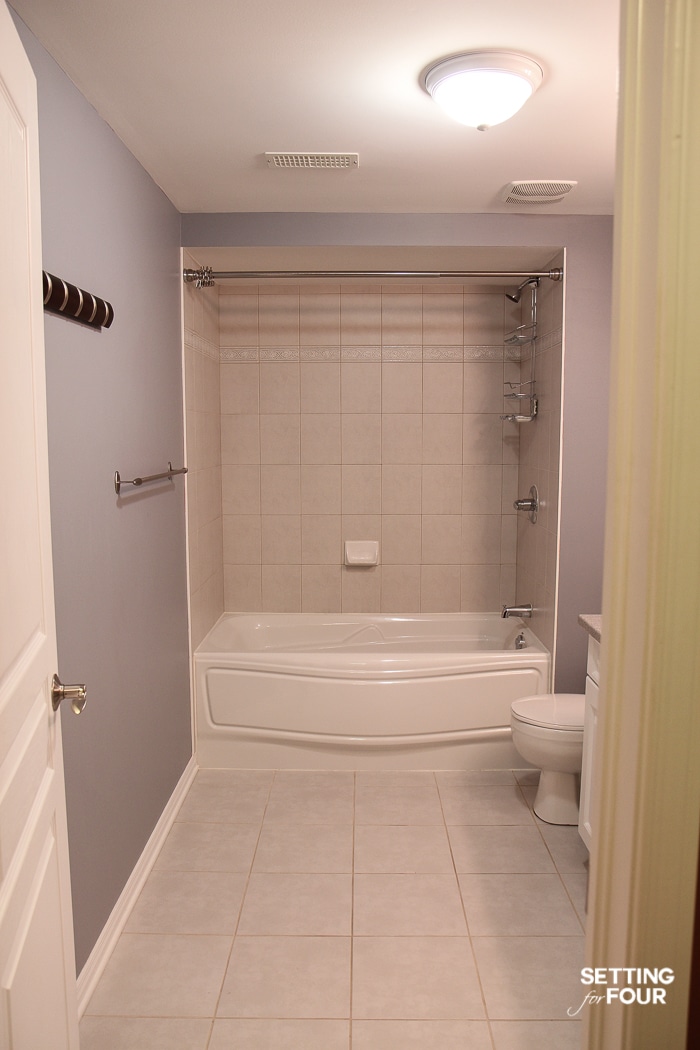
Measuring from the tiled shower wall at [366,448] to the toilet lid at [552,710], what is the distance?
1141mm

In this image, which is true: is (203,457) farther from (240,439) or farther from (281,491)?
(281,491)

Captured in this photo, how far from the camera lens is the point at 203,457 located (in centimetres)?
370

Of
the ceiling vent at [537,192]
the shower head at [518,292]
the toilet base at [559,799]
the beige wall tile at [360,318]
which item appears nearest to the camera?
the ceiling vent at [537,192]

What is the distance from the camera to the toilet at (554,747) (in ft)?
9.55

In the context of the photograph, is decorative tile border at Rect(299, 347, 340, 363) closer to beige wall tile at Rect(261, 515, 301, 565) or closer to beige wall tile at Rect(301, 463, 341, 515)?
beige wall tile at Rect(301, 463, 341, 515)

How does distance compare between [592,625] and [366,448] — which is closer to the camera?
[592,625]

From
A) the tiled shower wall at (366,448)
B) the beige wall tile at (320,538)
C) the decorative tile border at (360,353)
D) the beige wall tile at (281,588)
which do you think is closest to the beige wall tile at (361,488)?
the tiled shower wall at (366,448)

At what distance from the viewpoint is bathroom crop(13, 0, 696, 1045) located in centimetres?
198

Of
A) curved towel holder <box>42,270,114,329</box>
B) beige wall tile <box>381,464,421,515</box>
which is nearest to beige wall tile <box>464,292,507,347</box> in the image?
beige wall tile <box>381,464,421,515</box>

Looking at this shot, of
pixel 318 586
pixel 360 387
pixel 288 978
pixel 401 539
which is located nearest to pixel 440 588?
pixel 401 539

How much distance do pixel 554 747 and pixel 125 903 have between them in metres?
1.57

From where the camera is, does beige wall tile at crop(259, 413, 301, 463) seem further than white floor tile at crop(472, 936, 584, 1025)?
Yes

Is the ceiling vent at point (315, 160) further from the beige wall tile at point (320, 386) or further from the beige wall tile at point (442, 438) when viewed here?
the beige wall tile at point (442, 438)

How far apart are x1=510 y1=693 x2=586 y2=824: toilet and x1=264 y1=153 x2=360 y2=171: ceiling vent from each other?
6.84 feet
